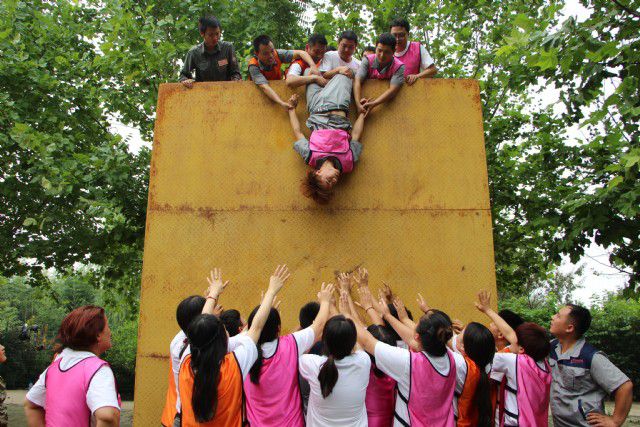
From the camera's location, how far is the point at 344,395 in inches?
117

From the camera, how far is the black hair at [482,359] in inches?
132

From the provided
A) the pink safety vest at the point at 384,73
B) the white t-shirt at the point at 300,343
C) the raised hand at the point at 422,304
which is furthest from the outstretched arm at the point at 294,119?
the white t-shirt at the point at 300,343

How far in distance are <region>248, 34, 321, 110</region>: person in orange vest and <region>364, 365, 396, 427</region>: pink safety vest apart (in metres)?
2.94

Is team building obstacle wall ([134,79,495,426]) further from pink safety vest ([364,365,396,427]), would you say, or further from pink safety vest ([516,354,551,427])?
pink safety vest ([364,365,396,427])

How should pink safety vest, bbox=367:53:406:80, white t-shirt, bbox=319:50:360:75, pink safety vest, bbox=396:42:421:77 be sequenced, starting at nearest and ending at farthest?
1. pink safety vest, bbox=367:53:406:80
2. white t-shirt, bbox=319:50:360:75
3. pink safety vest, bbox=396:42:421:77

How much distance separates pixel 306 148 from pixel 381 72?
1188 mm

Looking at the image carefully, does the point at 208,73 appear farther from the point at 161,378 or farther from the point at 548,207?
the point at 548,207

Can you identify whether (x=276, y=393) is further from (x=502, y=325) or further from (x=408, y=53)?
(x=408, y=53)

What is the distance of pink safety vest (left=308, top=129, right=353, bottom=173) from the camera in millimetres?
4895

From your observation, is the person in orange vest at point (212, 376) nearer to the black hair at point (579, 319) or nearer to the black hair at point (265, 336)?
the black hair at point (265, 336)

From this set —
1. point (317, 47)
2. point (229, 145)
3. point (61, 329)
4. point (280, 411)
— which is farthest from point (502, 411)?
point (317, 47)

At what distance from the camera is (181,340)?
3.49m

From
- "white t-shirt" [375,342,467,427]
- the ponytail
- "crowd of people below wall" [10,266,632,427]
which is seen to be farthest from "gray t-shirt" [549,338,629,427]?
the ponytail

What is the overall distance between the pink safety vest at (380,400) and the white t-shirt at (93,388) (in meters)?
1.53
